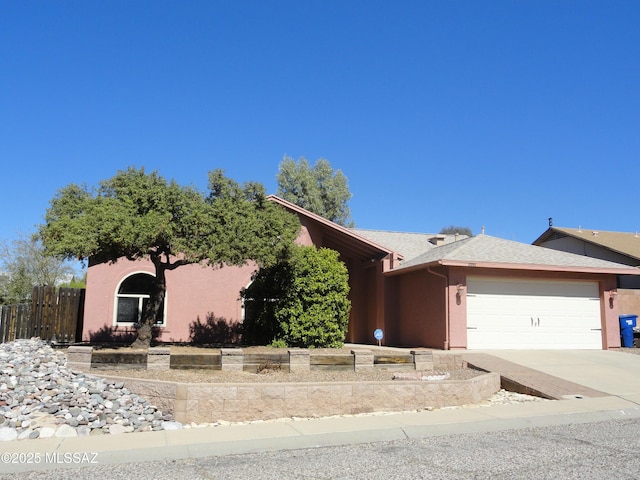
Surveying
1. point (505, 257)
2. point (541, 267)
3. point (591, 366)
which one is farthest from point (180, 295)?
point (591, 366)

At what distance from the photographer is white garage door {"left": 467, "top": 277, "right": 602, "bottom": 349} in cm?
1662

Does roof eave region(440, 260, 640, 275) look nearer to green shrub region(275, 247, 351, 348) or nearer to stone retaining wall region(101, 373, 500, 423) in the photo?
green shrub region(275, 247, 351, 348)

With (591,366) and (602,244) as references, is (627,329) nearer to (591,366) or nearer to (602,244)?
(591,366)

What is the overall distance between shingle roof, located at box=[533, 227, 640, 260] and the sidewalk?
2063 cm

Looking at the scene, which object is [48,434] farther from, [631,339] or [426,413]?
[631,339]

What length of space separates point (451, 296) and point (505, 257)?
8.58 ft

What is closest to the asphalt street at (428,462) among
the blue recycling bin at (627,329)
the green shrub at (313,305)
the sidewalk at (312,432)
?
the sidewalk at (312,432)

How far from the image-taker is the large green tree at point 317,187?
138ft

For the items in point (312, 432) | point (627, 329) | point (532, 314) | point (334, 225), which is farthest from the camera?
point (334, 225)

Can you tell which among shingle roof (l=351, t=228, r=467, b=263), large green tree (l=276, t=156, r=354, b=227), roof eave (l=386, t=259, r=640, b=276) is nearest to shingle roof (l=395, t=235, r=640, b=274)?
roof eave (l=386, t=259, r=640, b=276)

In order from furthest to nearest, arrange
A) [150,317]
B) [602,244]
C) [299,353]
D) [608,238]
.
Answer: [608,238], [602,244], [150,317], [299,353]

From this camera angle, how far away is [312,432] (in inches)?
297

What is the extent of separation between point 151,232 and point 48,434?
15.7ft

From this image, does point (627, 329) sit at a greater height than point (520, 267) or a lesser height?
lesser
